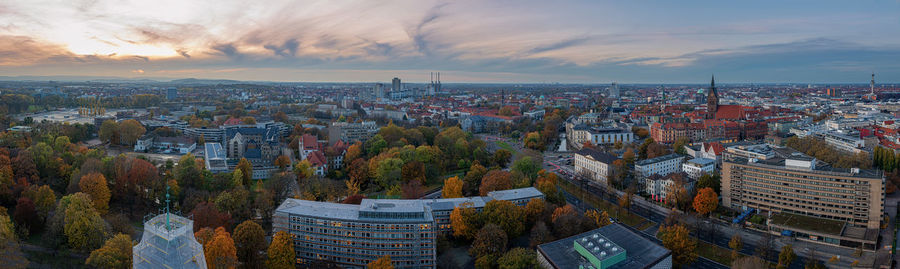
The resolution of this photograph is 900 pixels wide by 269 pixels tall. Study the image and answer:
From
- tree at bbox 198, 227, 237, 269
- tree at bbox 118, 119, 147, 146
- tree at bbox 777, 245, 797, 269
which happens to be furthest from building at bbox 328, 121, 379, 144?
tree at bbox 777, 245, 797, 269

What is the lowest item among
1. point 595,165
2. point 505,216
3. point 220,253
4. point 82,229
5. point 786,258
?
point 786,258

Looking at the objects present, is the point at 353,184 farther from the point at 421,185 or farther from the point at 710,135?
the point at 710,135

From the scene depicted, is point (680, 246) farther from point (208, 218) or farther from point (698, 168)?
point (208, 218)

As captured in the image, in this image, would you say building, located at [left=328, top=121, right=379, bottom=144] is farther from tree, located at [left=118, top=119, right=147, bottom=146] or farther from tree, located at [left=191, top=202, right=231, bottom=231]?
tree, located at [left=191, top=202, right=231, bottom=231]

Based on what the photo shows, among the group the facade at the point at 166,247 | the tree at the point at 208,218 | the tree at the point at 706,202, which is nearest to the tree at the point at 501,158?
the tree at the point at 706,202

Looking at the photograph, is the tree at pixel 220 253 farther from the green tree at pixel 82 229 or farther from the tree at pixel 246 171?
the tree at pixel 246 171

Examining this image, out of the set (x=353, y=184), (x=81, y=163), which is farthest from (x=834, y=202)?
(x=81, y=163)

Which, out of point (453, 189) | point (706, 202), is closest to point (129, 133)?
point (453, 189)
